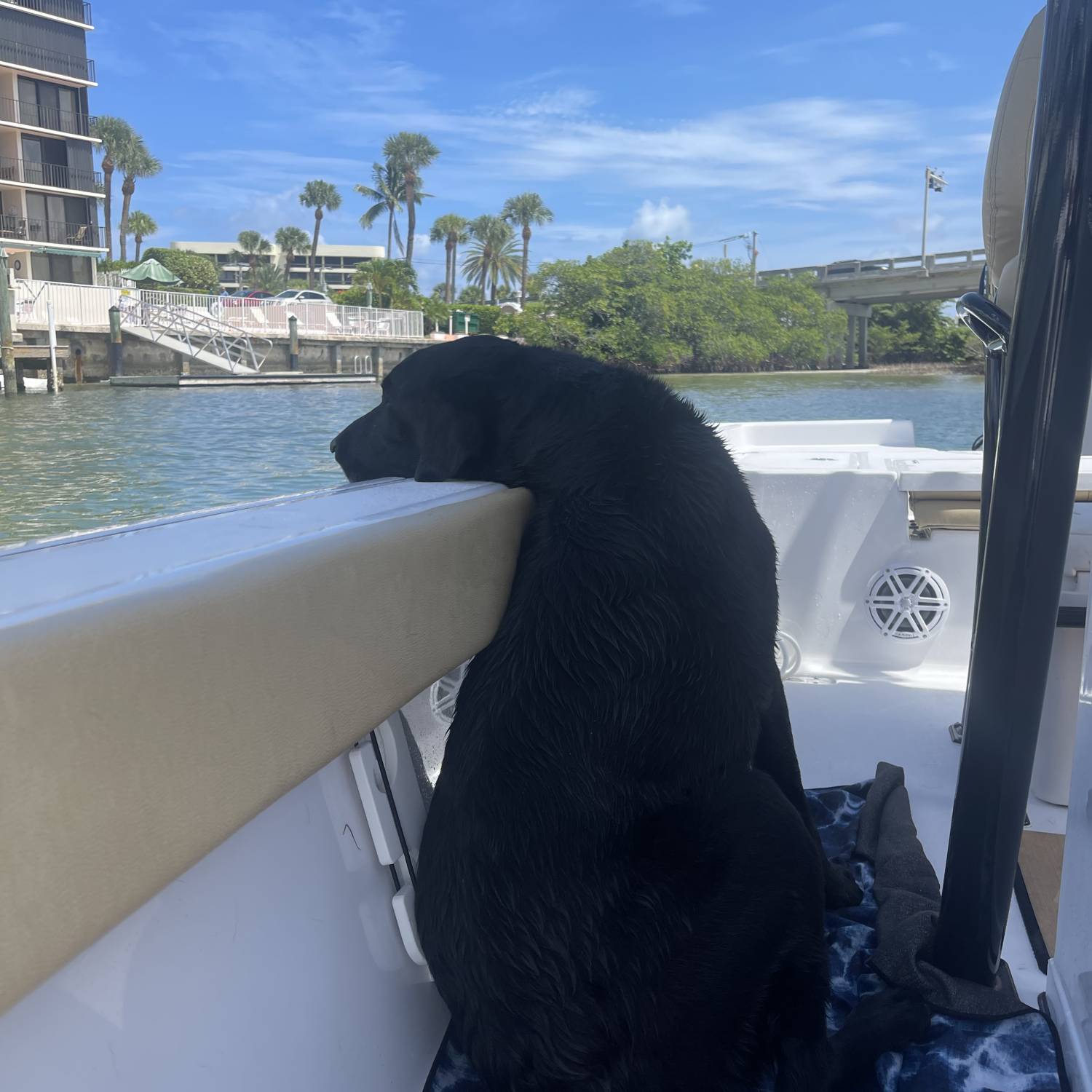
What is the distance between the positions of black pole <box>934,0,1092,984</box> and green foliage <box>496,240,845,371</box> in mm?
11772

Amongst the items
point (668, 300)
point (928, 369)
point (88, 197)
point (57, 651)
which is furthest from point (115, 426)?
point (88, 197)

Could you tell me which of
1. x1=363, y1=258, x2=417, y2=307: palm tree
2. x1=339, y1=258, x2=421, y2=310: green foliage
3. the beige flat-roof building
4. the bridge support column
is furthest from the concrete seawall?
the beige flat-roof building

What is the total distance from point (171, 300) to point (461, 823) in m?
34.5

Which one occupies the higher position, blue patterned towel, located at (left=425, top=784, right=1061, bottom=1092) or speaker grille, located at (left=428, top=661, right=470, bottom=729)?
speaker grille, located at (left=428, top=661, right=470, bottom=729)

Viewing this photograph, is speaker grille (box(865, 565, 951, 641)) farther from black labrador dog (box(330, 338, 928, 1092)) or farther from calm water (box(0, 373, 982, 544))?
black labrador dog (box(330, 338, 928, 1092))

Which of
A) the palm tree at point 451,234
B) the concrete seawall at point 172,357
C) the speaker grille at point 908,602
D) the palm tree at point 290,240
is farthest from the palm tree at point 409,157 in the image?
the speaker grille at point 908,602

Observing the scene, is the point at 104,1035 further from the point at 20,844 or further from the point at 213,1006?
the point at 20,844

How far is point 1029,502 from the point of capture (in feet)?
3.49

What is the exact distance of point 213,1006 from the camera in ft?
2.53

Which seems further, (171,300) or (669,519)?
(171,300)

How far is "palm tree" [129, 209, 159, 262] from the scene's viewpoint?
2480 inches

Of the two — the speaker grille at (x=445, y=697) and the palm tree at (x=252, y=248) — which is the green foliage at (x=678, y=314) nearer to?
the speaker grille at (x=445, y=697)

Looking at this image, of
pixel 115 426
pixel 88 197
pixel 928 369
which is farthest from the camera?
pixel 88 197

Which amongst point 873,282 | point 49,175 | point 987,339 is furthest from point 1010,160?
point 49,175
